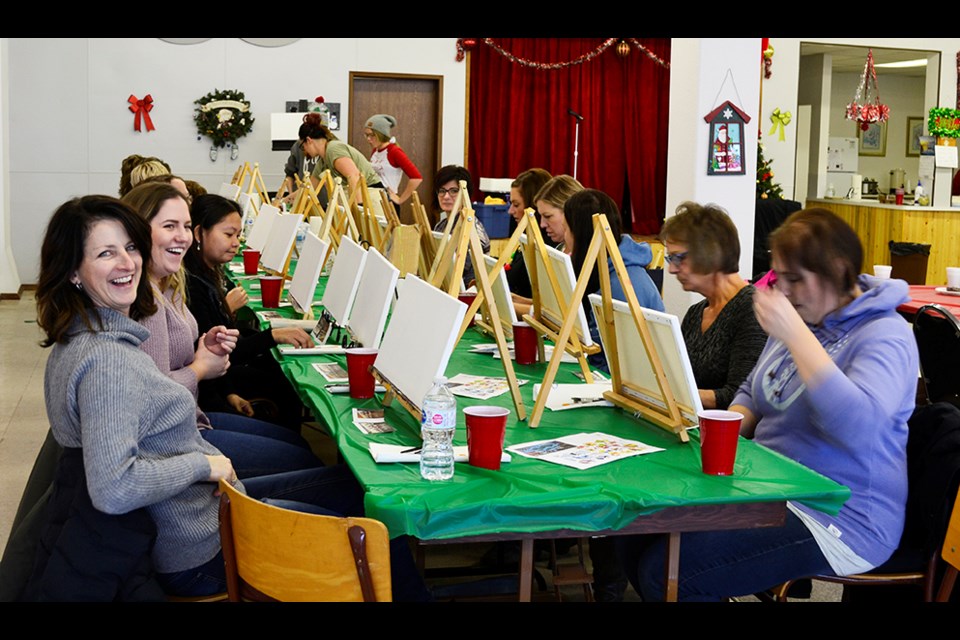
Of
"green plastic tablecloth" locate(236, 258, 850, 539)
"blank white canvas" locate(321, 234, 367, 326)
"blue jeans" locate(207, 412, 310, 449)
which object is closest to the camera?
"green plastic tablecloth" locate(236, 258, 850, 539)

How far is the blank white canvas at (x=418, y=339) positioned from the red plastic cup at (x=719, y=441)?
612 mm

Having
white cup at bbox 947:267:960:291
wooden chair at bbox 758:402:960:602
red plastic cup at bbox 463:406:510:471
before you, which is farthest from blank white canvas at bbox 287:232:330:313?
Answer: white cup at bbox 947:267:960:291

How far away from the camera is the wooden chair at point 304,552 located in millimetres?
1917

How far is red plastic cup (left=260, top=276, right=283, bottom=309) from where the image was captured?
16.1 ft

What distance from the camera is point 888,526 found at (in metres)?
2.51

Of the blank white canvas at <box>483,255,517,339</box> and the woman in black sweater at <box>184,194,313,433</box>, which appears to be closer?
the blank white canvas at <box>483,255,517,339</box>

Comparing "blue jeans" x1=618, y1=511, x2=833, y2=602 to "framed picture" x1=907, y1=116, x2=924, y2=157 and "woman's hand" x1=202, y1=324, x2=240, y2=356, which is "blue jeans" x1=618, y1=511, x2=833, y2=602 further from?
"framed picture" x1=907, y1=116, x2=924, y2=157

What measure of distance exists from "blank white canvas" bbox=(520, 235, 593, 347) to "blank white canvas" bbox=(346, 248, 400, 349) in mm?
531

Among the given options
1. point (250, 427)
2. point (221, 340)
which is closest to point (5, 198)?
point (250, 427)

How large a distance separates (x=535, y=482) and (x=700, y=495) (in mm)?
348

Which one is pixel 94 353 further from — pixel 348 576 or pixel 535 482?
pixel 535 482

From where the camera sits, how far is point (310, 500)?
285 centimetres

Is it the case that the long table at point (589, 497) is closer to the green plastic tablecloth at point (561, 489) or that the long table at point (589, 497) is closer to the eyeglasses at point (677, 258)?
the green plastic tablecloth at point (561, 489)

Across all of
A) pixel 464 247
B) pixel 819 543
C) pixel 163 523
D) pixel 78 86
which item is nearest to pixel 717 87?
pixel 464 247
